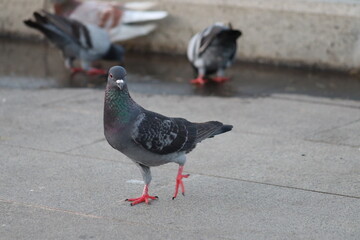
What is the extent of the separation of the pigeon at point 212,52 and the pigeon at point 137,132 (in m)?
5.04

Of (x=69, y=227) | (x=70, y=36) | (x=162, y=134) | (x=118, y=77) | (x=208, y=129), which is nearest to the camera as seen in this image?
(x=69, y=227)

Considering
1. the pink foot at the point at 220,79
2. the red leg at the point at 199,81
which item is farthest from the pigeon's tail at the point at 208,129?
the pink foot at the point at 220,79

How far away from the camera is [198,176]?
6.42m

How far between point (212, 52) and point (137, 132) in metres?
5.49

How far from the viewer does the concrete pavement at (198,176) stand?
5141mm

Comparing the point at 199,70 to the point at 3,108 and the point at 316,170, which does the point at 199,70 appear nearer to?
the point at 3,108

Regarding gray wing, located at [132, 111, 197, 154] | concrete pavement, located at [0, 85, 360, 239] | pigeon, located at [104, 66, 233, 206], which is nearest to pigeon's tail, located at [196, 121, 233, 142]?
gray wing, located at [132, 111, 197, 154]

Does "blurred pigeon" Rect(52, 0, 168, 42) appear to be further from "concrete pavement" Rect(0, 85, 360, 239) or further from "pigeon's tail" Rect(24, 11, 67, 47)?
"concrete pavement" Rect(0, 85, 360, 239)

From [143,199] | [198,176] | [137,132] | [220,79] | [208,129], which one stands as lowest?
[220,79]

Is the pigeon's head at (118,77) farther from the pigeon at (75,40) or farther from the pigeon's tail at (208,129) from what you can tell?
the pigeon at (75,40)

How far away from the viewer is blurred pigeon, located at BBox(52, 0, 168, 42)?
12656 mm

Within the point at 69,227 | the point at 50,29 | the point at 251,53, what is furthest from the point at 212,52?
the point at 69,227

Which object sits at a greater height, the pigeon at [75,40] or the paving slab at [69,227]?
the paving slab at [69,227]

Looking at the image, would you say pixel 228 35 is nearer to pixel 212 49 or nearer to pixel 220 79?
pixel 212 49
